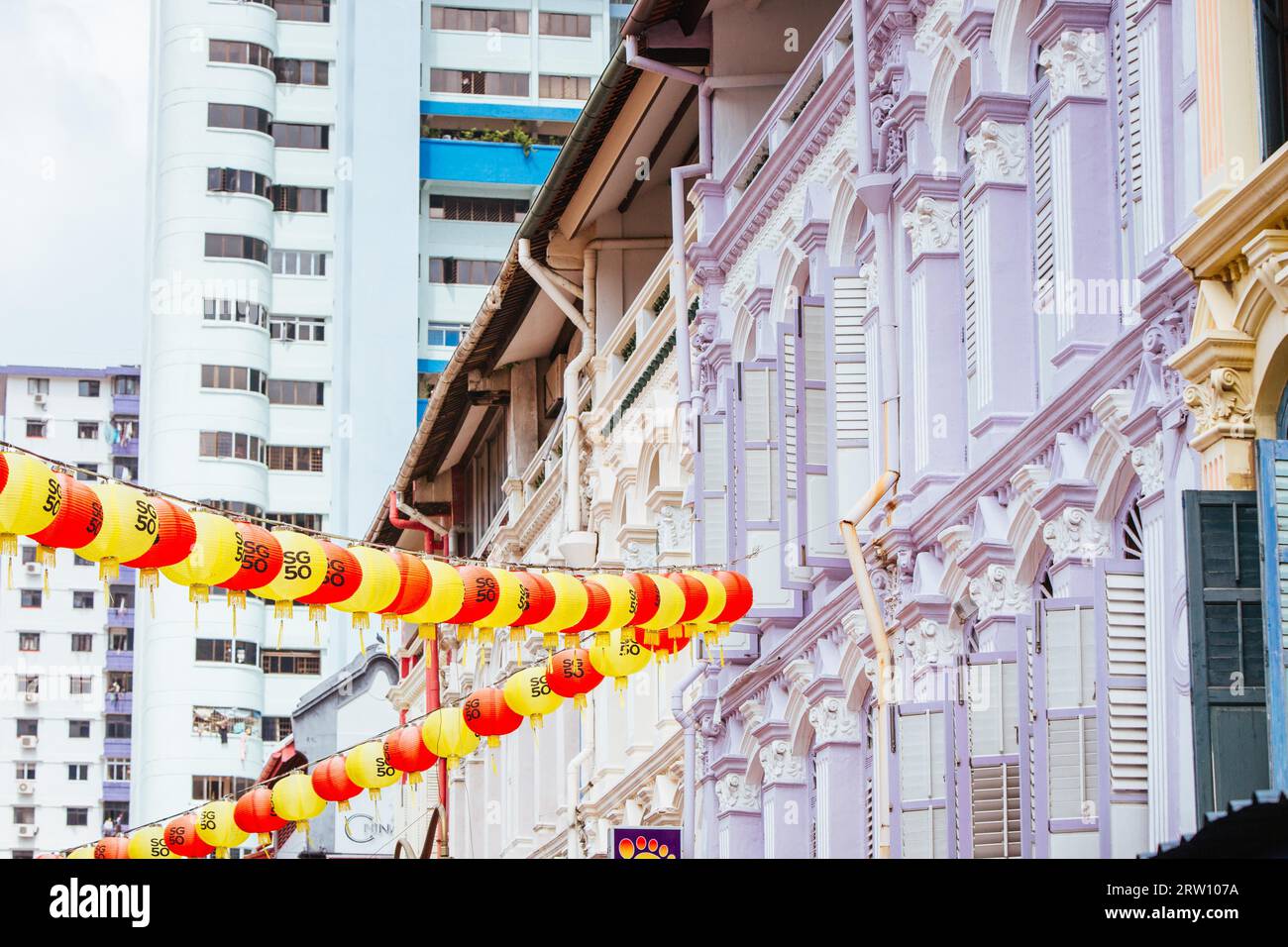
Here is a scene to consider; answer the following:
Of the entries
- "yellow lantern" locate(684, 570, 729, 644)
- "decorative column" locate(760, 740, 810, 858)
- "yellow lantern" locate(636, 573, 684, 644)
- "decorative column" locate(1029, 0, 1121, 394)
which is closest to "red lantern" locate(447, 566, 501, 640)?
"yellow lantern" locate(636, 573, 684, 644)

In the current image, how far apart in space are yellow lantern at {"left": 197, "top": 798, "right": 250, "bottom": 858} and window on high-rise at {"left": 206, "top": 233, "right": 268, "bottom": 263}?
38.2m

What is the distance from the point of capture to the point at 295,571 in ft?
61.3

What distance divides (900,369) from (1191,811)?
5762mm

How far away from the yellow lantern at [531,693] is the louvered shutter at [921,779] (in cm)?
763

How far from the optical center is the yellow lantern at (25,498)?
624 inches

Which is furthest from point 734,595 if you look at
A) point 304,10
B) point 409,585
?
point 304,10

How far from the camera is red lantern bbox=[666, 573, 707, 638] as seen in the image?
2003 cm

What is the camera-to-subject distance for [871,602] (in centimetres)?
1716

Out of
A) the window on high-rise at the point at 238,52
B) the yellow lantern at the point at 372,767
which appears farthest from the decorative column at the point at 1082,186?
the window on high-rise at the point at 238,52

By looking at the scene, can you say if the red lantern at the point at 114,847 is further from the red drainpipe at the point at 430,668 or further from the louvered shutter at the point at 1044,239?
the louvered shutter at the point at 1044,239

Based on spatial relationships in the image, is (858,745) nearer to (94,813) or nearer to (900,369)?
(900,369)
